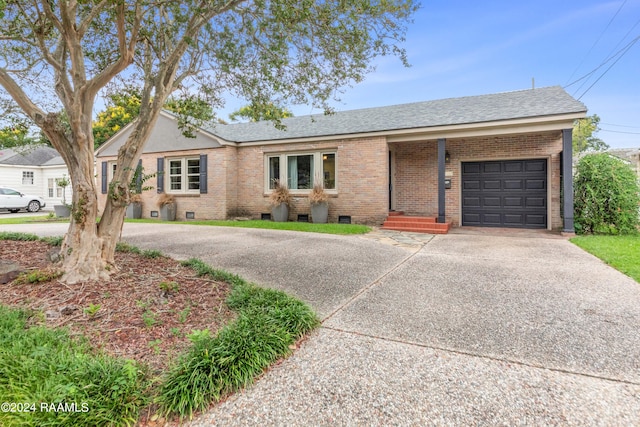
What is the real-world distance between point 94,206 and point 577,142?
35.1 m

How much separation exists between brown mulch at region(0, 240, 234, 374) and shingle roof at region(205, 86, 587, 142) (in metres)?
6.60

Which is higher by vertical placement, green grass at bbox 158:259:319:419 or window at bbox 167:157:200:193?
window at bbox 167:157:200:193

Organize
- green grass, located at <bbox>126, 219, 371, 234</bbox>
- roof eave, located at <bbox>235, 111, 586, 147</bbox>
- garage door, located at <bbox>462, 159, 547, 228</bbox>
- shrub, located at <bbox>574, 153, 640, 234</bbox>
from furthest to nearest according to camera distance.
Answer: garage door, located at <bbox>462, 159, 547, 228</bbox> → green grass, located at <bbox>126, 219, 371, 234</bbox> → roof eave, located at <bbox>235, 111, 586, 147</bbox> → shrub, located at <bbox>574, 153, 640, 234</bbox>

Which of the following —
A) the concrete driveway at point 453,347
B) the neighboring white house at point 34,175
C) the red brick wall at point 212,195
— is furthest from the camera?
the neighboring white house at point 34,175

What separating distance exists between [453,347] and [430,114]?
32.1ft

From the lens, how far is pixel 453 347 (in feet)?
8.34

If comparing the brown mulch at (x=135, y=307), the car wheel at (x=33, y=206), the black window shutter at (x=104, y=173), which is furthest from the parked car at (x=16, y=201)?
the brown mulch at (x=135, y=307)

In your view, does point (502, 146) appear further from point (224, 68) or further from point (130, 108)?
point (130, 108)

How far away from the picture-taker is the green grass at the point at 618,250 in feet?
15.9

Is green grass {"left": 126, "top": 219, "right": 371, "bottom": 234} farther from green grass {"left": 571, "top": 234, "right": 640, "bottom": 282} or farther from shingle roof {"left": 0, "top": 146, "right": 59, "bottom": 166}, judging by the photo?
shingle roof {"left": 0, "top": 146, "right": 59, "bottom": 166}

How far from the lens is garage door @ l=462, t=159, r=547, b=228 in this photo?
10.0 metres

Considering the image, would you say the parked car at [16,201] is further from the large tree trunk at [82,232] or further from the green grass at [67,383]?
the green grass at [67,383]

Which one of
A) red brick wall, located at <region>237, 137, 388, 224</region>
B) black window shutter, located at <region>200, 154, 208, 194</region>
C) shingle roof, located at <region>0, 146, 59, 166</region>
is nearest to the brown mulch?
red brick wall, located at <region>237, 137, 388, 224</region>

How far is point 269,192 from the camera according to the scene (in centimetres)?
1217
